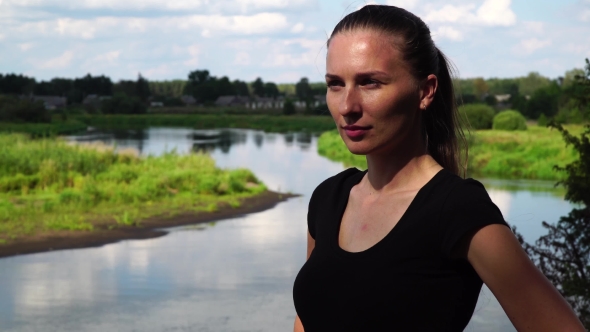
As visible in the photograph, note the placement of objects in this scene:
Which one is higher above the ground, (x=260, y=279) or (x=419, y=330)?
(x=419, y=330)

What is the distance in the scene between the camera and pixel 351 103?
5.09ft

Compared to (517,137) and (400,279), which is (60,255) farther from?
(517,137)

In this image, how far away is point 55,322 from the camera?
12.4m

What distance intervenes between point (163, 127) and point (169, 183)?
72.4 meters

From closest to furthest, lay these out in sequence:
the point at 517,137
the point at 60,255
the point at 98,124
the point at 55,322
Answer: the point at 55,322 → the point at 60,255 → the point at 517,137 → the point at 98,124

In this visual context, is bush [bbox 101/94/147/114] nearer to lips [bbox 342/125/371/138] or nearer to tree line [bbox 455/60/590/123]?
tree line [bbox 455/60/590/123]

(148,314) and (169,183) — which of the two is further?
(169,183)

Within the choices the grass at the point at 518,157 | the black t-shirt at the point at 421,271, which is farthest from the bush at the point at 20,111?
the black t-shirt at the point at 421,271

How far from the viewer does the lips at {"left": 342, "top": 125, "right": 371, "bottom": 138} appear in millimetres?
1565

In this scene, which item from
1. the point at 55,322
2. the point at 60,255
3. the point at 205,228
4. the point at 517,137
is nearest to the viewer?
the point at 55,322

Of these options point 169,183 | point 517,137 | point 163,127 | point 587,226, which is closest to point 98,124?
point 163,127

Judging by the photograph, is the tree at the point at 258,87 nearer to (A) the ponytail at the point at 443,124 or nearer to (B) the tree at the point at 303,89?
(B) the tree at the point at 303,89

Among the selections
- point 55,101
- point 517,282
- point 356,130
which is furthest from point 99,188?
point 55,101

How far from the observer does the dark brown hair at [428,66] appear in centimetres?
159
